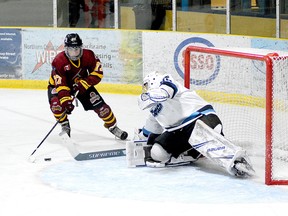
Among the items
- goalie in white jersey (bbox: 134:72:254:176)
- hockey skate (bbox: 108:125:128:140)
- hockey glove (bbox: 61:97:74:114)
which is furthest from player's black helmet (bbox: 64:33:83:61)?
goalie in white jersey (bbox: 134:72:254:176)

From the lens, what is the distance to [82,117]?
8016 mm

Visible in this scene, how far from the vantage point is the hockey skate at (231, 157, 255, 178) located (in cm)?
522

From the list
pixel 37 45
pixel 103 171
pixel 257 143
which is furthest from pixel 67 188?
pixel 37 45

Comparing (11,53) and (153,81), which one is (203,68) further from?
(11,53)

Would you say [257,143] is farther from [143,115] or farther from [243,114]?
[143,115]

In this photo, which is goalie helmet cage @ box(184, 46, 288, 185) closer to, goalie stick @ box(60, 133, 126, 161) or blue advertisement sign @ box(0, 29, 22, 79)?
goalie stick @ box(60, 133, 126, 161)

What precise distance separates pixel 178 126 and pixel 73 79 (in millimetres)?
1295

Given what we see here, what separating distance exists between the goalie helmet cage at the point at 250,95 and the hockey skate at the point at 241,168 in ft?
0.41

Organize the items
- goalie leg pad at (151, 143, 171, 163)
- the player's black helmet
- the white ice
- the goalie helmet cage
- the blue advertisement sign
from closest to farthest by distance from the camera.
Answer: the white ice < the goalie helmet cage < goalie leg pad at (151, 143, 171, 163) < the player's black helmet < the blue advertisement sign

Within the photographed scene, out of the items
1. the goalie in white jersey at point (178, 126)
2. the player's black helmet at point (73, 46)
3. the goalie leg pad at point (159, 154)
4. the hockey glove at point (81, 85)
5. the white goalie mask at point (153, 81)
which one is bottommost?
the goalie leg pad at point (159, 154)

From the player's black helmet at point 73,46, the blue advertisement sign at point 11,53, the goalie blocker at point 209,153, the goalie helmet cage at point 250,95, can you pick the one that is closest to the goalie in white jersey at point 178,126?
the goalie blocker at point 209,153

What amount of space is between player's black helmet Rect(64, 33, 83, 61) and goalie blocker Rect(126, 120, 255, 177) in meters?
1.05

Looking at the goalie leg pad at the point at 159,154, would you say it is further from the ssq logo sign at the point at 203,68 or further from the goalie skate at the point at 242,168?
the ssq logo sign at the point at 203,68

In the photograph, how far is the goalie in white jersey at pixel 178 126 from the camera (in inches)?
211
